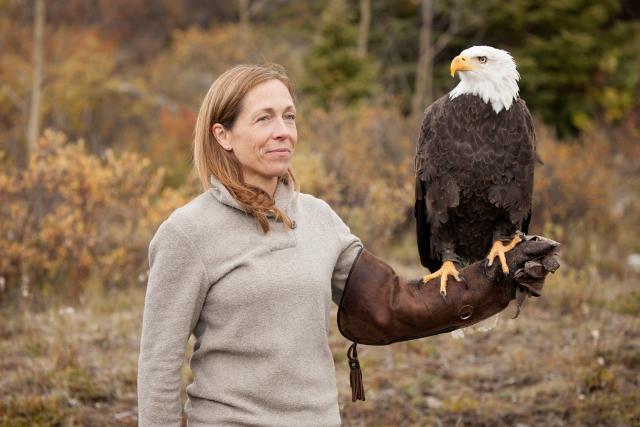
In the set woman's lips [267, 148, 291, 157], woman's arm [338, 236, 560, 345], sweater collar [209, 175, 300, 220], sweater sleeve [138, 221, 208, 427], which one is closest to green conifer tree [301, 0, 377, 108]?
woman's arm [338, 236, 560, 345]

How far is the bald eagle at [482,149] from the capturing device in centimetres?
310

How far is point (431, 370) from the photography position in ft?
15.9

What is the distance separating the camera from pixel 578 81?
51.2 feet

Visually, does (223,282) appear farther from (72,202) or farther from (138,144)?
(138,144)

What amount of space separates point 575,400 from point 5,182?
456cm

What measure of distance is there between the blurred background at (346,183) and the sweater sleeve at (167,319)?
1481mm

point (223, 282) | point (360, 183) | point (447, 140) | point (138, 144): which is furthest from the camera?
point (138, 144)

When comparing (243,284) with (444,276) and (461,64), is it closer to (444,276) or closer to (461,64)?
(444,276)

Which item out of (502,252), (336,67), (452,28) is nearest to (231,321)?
(502,252)

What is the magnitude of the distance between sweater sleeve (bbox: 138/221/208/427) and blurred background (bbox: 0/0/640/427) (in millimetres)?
1481

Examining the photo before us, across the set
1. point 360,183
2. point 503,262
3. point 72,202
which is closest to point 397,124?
point 360,183

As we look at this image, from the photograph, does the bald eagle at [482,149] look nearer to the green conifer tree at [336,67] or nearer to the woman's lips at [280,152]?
the woman's lips at [280,152]

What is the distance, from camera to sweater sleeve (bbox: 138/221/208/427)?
201 centimetres

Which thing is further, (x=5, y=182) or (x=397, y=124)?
(x=397, y=124)
